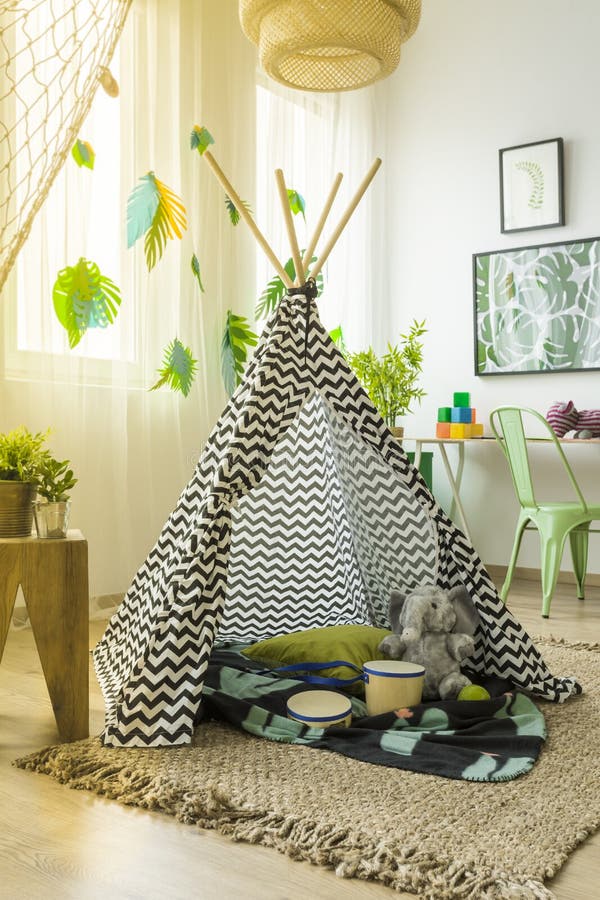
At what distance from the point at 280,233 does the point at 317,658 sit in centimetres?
243

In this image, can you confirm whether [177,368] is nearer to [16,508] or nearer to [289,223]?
[289,223]

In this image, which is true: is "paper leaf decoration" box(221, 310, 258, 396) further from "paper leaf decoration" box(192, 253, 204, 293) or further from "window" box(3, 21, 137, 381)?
"window" box(3, 21, 137, 381)

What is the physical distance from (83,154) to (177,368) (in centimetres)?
87

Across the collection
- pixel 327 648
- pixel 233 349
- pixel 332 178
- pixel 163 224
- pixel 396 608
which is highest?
pixel 332 178

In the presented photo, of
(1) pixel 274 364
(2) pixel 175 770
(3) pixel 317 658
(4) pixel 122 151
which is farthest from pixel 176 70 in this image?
(2) pixel 175 770

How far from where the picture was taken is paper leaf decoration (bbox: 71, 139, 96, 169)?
10.2 feet

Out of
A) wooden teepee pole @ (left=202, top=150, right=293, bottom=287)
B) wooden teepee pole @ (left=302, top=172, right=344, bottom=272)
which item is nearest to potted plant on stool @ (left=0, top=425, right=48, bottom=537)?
wooden teepee pole @ (left=202, top=150, right=293, bottom=287)

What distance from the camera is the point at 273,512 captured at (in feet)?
9.02

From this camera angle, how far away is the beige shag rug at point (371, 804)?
125 cm

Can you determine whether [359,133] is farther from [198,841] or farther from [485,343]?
[198,841]

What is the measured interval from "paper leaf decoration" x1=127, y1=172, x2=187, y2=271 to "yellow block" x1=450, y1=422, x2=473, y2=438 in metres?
1.63

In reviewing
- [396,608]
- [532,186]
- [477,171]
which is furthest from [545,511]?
[477,171]

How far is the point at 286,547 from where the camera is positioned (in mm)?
2760

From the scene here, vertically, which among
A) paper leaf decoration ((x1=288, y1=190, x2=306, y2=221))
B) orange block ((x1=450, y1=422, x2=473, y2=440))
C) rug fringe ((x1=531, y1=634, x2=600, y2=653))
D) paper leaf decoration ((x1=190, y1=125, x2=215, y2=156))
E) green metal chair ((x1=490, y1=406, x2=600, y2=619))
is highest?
paper leaf decoration ((x1=190, y1=125, x2=215, y2=156))
